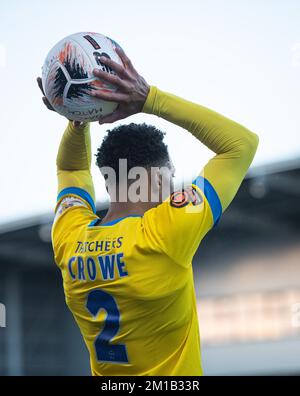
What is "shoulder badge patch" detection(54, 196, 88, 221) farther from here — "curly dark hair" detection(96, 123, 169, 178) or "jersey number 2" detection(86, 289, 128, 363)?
"jersey number 2" detection(86, 289, 128, 363)

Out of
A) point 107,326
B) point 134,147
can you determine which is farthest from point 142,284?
point 134,147

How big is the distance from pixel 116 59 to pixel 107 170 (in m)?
0.50

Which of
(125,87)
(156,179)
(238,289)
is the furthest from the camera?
(238,289)

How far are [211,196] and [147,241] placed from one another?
0.32 m

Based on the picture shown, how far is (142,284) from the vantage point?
3.06m

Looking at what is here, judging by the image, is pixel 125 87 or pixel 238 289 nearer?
pixel 125 87

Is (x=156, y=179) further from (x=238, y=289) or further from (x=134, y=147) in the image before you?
(x=238, y=289)

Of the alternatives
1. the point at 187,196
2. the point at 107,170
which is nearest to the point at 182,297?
the point at 187,196

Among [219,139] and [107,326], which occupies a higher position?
[219,139]

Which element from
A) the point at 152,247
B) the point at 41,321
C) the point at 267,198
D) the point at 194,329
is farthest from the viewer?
the point at 41,321

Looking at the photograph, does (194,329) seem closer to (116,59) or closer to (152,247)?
(152,247)

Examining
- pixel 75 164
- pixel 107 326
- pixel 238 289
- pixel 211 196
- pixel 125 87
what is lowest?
pixel 238 289

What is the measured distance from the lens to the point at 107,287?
317 centimetres

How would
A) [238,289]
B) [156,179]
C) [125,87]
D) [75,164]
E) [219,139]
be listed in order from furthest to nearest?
[238,289] < [75,164] < [156,179] < [219,139] < [125,87]
